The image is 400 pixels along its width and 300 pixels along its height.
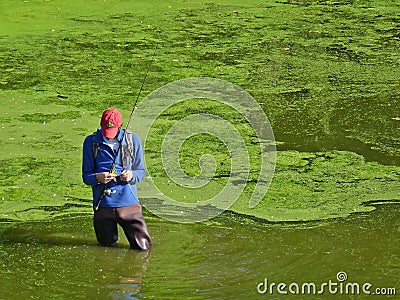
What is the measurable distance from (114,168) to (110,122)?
236 millimetres

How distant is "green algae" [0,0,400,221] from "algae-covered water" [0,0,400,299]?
0.06ft

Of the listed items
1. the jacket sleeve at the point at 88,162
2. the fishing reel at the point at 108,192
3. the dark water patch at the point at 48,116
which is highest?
the dark water patch at the point at 48,116

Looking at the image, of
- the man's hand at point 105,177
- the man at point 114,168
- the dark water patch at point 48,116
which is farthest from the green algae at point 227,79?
the man's hand at point 105,177

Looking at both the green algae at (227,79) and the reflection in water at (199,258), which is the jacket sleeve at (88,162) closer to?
the reflection in water at (199,258)

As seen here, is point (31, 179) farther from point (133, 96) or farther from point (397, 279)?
point (397, 279)

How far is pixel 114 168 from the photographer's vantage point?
4309mm

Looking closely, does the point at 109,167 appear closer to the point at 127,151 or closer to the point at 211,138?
the point at 127,151

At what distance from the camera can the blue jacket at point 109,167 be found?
4301 millimetres

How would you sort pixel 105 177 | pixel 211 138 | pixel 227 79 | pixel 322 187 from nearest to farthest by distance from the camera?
pixel 105 177
pixel 322 187
pixel 211 138
pixel 227 79

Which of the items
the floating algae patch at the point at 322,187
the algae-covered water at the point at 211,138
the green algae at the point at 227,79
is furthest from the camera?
the green algae at the point at 227,79

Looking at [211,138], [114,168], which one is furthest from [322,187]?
[114,168]

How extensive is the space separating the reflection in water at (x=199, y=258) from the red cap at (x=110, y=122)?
0.64 metres

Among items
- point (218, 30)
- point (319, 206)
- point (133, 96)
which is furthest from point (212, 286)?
point (218, 30)

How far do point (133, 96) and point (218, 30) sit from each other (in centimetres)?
235
